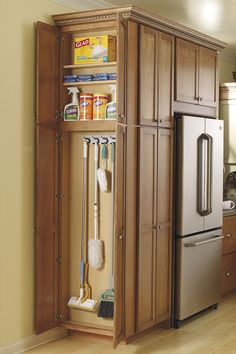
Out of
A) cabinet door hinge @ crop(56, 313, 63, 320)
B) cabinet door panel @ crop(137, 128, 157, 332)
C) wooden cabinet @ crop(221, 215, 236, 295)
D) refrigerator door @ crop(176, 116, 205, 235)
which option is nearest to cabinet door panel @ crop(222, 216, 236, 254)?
wooden cabinet @ crop(221, 215, 236, 295)

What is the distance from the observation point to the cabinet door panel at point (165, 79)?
14.9 ft

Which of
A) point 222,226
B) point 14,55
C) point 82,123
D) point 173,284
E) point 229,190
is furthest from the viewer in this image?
point 229,190

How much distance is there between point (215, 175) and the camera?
17.1ft

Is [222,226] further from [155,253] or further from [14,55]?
[14,55]

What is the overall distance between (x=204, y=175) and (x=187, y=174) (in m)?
0.28

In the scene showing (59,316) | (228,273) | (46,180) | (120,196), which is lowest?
(59,316)

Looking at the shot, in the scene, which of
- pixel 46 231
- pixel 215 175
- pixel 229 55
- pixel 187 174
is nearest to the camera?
pixel 46 231

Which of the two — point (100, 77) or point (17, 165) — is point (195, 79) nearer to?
point (100, 77)

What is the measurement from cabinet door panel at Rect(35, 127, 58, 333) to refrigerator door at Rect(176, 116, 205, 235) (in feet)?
3.27

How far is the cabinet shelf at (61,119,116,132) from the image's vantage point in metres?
4.22

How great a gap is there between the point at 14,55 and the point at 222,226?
2556 mm

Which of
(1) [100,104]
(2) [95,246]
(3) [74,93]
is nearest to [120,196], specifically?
(2) [95,246]

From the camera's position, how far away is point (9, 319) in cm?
410

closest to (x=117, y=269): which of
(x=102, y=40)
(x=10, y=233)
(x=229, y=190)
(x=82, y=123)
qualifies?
(x=10, y=233)
